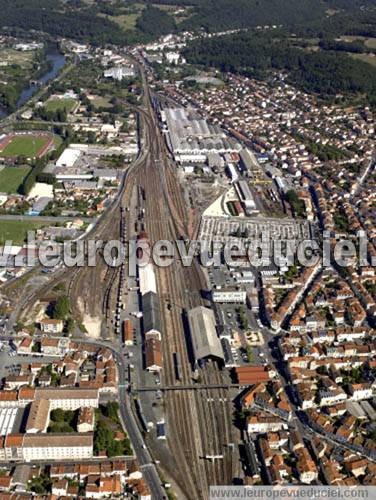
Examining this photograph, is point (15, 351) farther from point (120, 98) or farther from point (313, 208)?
point (120, 98)

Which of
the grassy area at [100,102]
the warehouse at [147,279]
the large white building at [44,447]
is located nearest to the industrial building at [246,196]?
the warehouse at [147,279]

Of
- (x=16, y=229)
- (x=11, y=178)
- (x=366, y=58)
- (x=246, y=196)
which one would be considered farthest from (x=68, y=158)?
(x=366, y=58)

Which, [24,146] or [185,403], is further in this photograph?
[24,146]

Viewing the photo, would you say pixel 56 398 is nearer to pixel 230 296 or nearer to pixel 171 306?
pixel 171 306

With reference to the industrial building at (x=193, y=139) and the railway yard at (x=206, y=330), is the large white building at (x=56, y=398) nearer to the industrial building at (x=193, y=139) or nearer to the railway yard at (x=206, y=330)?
the railway yard at (x=206, y=330)

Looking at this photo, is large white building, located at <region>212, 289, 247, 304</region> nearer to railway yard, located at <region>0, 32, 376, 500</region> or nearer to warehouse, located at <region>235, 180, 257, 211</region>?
railway yard, located at <region>0, 32, 376, 500</region>

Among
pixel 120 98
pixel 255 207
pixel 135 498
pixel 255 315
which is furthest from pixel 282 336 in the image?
pixel 120 98

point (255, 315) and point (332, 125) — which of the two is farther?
point (332, 125)
